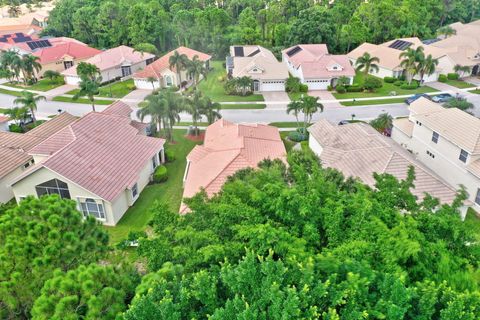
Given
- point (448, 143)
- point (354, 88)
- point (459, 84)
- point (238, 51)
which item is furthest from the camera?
point (238, 51)

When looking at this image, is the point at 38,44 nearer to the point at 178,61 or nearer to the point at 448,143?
the point at 178,61

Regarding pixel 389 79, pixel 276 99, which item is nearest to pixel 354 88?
pixel 389 79

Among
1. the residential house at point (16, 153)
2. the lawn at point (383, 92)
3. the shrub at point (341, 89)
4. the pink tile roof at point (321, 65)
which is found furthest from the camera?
the pink tile roof at point (321, 65)

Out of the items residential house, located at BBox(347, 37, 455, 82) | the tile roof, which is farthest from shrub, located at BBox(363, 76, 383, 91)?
the tile roof

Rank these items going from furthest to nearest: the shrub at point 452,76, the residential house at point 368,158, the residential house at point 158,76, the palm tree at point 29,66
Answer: the shrub at point 452,76 → the palm tree at point 29,66 → the residential house at point 158,76 → the residential house at point 368,158

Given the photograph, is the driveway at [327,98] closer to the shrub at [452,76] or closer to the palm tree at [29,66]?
the shrub at [452,76]

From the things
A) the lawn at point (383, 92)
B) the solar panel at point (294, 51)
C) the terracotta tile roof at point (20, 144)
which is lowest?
the lawn at point (383, 92)

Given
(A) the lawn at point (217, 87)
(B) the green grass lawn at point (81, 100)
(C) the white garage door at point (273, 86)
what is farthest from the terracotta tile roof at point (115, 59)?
(C) the white garage door at point (273, 86)
